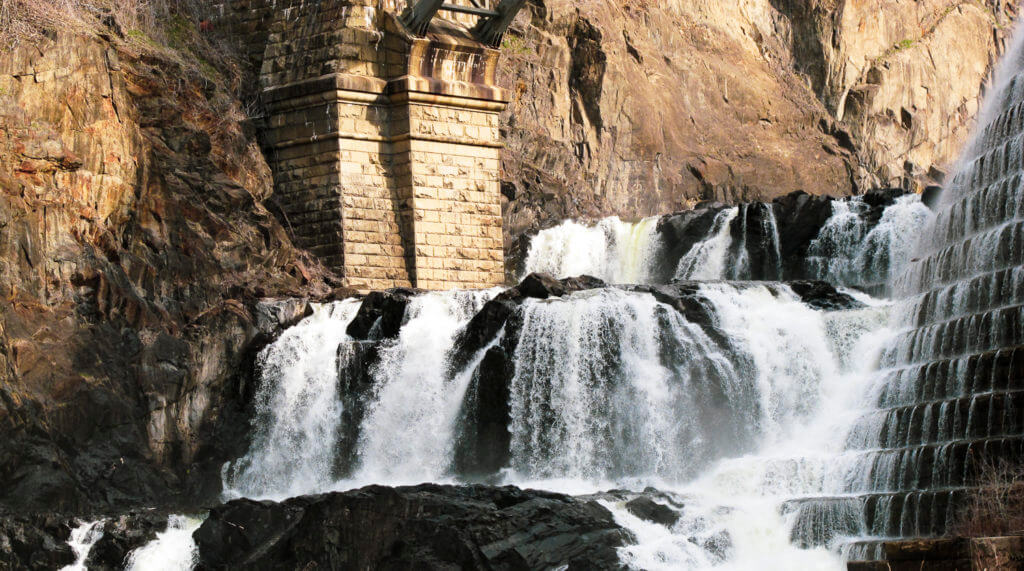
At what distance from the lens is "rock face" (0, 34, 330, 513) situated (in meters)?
37.5

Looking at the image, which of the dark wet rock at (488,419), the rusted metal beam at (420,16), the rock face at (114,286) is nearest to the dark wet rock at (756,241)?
the rusted metal beam at (420,16)

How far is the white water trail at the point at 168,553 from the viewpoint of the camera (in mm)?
34188

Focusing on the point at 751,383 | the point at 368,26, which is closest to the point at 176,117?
the point at 368,26

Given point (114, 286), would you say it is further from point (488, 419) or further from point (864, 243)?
point (864, 243)

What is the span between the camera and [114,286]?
39.8m

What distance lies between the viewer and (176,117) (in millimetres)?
44562

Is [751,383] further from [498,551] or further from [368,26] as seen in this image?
[368,26]

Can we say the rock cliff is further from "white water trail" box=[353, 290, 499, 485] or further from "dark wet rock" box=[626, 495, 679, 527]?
"dark wet rock" box=[626, 495, 679, 527]

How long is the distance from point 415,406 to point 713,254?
11.3 m

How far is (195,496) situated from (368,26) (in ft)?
45.9

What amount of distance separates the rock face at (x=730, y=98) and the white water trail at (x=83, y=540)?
18.8m

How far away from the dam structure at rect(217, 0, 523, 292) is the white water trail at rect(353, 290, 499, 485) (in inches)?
217

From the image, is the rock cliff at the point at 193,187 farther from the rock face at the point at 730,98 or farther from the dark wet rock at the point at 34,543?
the dark wet rock at the point at 34,543

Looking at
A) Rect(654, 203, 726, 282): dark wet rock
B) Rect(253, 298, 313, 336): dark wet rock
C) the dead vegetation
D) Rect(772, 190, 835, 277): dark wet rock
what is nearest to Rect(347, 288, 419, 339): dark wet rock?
Rect(253, 298, 313, 336): dark wet rock
